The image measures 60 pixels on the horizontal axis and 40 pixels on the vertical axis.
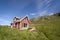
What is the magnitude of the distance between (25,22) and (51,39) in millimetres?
10861

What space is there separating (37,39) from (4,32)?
27.8 ft

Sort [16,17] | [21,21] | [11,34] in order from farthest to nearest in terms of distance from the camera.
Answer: [16,17], [21,21], [11,34]

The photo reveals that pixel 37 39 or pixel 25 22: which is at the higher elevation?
pixel 25 22

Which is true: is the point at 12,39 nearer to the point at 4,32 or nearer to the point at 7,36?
the point at 7,36

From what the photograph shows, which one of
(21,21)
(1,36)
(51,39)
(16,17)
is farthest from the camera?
(16,17)

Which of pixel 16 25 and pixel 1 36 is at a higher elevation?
pixel 16 25

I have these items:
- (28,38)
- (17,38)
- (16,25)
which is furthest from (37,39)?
(16,25)

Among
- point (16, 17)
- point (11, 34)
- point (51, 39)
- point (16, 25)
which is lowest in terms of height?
point (51, 39)

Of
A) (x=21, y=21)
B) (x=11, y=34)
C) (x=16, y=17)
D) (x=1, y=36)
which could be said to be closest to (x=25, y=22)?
(x=21, y=21)

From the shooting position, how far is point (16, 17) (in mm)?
42250

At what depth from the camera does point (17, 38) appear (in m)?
25.2

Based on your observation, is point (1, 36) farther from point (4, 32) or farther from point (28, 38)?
point (28, 38)

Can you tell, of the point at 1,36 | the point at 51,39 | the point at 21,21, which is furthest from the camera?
the point at 21,21

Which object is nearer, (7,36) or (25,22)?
(7,36)
